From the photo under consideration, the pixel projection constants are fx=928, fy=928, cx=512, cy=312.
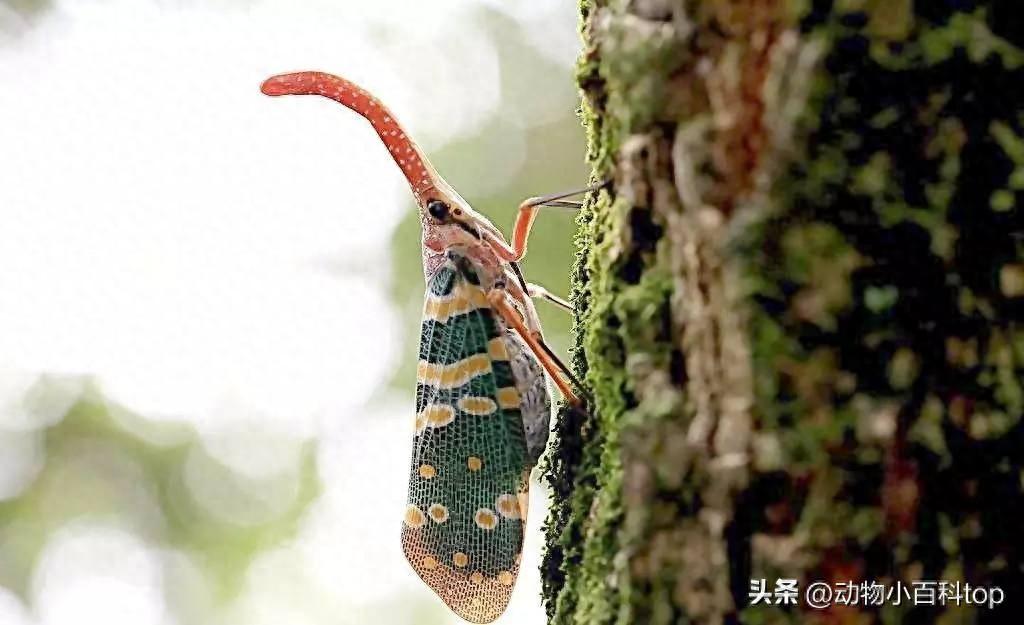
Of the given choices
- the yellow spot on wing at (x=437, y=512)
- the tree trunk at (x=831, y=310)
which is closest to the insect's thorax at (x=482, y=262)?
the yellow spot on wing at (x=437, y=512)

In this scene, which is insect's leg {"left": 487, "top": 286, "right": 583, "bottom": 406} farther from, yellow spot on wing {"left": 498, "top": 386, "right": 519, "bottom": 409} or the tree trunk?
the tree trunk

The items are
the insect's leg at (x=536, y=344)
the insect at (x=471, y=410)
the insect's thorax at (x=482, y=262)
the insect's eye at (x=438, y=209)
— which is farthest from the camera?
the insect's eye at (x=438, y=209)

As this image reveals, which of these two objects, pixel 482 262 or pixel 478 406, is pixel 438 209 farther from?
pixel 478 406

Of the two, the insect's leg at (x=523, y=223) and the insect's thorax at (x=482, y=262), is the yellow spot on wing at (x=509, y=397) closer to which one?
the insect's thorax at (x=482, y=262)

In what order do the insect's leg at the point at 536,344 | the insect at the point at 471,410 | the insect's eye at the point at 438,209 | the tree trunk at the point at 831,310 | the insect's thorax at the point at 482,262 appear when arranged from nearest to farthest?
the tree trunk at the point at 831,310
the insect's leg at the point at 536,344
the insect at the point at 471,410
the insect's thorax at the point at 482,262
the insect's eye at the point at 438,209

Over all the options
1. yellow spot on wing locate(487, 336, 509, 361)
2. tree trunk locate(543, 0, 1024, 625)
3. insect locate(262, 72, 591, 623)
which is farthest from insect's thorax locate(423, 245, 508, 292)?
tree trunk locate(543, 0, 1024, 625)

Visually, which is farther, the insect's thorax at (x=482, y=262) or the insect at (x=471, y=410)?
the insect's thorax at (x=482, y=262)

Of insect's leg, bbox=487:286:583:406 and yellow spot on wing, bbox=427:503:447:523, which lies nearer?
insect's leg, bbox=487:286:583:406

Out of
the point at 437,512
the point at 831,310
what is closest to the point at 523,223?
the point at 437,512
